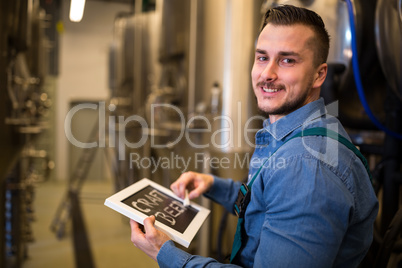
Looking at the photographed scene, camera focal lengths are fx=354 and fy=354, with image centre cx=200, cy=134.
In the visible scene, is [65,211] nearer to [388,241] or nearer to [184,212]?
[184,212]

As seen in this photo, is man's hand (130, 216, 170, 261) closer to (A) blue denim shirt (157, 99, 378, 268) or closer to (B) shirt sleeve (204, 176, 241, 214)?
(A) blue denim shirt (157, 99, 378, 268)

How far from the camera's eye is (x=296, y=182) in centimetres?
64

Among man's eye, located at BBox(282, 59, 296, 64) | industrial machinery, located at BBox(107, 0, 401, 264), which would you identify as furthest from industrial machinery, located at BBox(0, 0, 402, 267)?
man's eye, located at BBox(282, 59, 296, 64)

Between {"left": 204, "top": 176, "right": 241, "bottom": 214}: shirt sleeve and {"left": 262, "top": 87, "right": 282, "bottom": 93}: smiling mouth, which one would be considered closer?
{"left": 262, "top": 87, "right": 282, "bottom": 93}: smiling mouth

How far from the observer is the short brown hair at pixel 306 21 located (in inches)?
28.6

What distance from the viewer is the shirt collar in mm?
756

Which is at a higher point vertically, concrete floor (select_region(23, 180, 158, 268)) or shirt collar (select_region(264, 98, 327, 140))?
shirt collar (select_region(264, 98, 327, 140))

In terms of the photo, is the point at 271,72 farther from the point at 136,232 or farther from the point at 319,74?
the point at 136,232

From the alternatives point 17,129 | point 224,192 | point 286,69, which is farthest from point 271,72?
point 17,129

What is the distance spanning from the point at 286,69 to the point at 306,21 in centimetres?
11

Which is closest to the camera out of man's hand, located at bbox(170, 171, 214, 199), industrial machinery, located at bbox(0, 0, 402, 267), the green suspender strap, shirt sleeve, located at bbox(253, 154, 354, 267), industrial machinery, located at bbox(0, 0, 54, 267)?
shirt sleeve, located at bbox(253, 154, 354, 267)

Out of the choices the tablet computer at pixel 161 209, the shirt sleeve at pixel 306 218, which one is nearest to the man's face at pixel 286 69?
the shirt sleeve at pixel 306 218

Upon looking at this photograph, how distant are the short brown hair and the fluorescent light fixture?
1.63 feet

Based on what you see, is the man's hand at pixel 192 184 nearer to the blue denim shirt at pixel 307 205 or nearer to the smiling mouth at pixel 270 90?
the blue denim shirt at pixel 307 205
